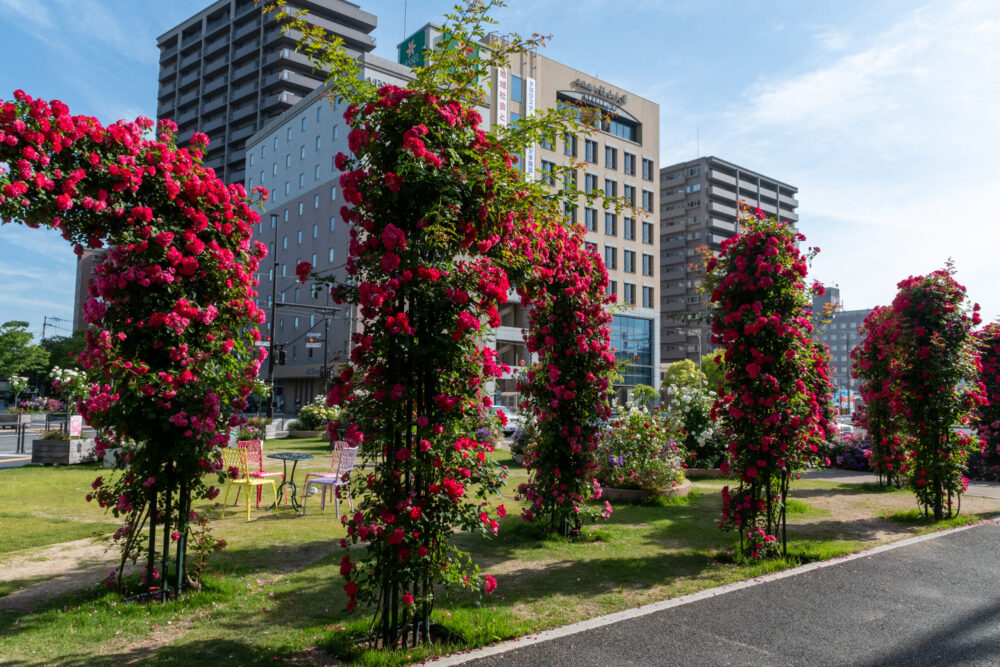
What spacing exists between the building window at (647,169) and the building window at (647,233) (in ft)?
14.0

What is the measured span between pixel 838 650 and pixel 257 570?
5363 mm

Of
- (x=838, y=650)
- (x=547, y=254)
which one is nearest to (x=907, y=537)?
(x=838, y=650)

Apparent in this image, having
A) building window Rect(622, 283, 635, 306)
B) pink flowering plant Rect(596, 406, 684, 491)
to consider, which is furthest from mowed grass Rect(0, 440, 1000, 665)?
building window Rect(622, 283, 635, 306)

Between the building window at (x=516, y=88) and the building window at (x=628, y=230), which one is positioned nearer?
the building window at (x=516, y=88)

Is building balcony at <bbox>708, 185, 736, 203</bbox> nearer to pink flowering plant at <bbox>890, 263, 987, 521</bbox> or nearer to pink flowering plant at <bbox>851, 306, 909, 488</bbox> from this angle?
pink flowering plant at <bbox>851, 306, 909, 488</bbox>

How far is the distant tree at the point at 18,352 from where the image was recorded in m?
51.4

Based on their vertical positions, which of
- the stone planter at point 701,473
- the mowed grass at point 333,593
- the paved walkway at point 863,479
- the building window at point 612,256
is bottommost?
the paved walkway at point 863,479

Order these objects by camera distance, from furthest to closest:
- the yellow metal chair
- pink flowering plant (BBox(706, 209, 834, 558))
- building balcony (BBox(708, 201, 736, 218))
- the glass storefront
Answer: building balcony (BBox(708, 201, 736, 218)) → the glass storefront → the yellow metal chair → pink flowering plant (BBox(706, 209, 834, 558))

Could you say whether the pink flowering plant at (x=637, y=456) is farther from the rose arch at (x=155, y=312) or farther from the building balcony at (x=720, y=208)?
the building balcony at (x=720, y=208)

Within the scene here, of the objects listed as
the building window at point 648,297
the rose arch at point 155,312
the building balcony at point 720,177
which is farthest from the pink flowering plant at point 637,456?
the building balcony at point 720,177

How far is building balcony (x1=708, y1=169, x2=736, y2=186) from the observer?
280 ft

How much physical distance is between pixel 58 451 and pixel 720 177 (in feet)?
283

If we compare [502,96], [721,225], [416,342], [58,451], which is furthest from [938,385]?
[721,225]

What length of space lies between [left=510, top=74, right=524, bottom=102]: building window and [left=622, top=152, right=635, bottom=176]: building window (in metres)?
11.9
